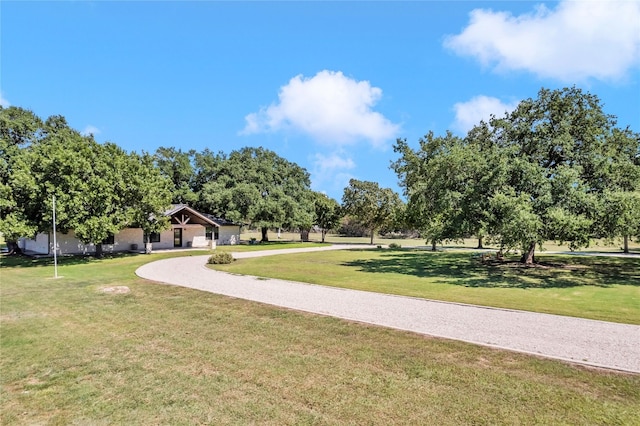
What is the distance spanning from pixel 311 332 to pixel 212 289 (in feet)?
22.0

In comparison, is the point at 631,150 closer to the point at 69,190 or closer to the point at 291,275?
the point at 291,275

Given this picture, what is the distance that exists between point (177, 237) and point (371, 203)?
25624mm

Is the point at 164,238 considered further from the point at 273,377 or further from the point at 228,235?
the point at 273,377

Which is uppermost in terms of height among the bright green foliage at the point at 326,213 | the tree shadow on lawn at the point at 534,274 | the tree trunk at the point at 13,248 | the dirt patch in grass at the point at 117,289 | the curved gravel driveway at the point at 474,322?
the bright green foliage at the point at 326,213

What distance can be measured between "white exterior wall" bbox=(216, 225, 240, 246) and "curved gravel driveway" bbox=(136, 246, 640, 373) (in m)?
29.8

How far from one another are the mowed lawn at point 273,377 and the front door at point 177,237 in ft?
92.1

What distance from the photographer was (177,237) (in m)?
37.2

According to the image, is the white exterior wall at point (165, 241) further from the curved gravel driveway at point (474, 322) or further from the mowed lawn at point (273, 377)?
the mowed lawn at point (273, 377)

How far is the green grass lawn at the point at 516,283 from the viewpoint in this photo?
1112 centimetres

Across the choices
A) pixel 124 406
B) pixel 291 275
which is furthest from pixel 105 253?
pixel 124 406

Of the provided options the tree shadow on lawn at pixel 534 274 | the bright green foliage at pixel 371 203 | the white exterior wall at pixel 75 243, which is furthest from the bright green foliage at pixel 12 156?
the bright green foliage at pixel 371 203

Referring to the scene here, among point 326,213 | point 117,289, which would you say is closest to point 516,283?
point 117,289

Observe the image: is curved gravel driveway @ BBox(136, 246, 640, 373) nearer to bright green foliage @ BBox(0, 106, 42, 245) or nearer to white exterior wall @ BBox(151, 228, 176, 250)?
bright green foliage @ BBox(0, 106, 42, 245)

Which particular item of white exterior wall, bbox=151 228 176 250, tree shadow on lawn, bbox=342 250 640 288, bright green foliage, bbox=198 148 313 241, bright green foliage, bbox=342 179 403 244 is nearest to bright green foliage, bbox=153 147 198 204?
bright green foliage, bbox=198 148 313 241
